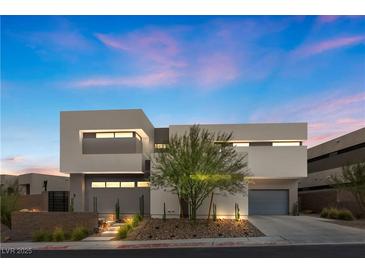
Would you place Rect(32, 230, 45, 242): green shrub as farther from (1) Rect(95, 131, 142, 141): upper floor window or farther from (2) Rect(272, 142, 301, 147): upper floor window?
(2) Rect(272, 142, 301, 147): upper floor window

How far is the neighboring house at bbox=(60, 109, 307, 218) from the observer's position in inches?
1231

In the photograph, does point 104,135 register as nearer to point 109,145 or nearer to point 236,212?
point 109,145

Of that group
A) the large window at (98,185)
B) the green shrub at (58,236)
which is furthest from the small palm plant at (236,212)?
the large window at (98,185)

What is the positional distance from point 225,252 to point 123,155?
16111mm

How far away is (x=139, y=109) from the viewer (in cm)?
3158

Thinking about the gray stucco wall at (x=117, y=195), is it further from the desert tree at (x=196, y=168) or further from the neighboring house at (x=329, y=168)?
the neighboring house at (x=329, y=168)

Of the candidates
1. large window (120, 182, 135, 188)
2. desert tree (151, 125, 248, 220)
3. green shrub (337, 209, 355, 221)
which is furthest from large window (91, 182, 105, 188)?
green shrub (337, 209, 355, 221)

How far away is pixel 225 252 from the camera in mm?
16484

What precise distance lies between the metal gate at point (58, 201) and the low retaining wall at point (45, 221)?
7.83m

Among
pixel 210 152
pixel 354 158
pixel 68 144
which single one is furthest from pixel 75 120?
pixel 354 158

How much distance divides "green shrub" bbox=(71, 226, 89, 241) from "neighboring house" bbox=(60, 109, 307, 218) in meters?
6.09

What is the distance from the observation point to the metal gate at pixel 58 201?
33938mm

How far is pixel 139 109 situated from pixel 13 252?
603 inches

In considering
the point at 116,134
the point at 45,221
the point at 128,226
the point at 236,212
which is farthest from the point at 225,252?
the point at 116,134
